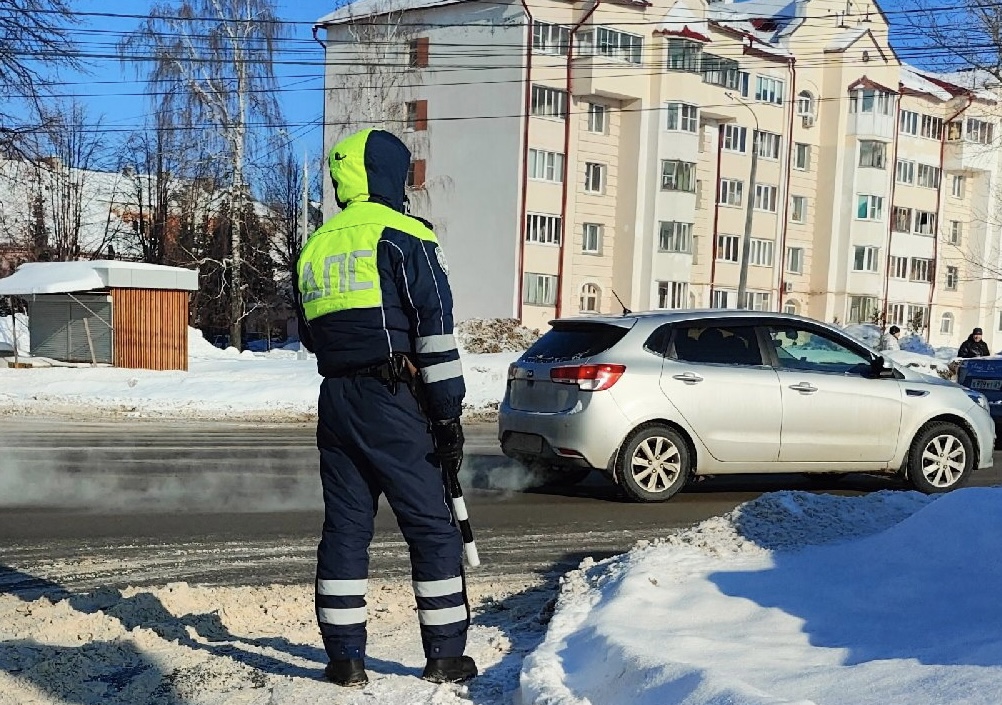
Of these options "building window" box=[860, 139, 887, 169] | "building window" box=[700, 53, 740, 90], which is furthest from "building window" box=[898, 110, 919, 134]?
"building window" box=[700, 53, 740, 90]

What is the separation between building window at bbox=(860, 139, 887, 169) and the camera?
5731 cm

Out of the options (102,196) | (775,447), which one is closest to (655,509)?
(775,447)

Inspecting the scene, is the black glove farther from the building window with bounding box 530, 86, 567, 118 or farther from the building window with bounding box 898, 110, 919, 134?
the building window with bounding box 898, 110, 919, 134

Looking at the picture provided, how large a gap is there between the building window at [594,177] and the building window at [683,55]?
17.7 ft

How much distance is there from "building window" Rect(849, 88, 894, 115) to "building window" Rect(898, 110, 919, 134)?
111 inches

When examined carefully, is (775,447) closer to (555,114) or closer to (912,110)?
(555,114)

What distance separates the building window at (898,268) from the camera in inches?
2351

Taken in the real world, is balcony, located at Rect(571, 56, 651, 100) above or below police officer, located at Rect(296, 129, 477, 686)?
above

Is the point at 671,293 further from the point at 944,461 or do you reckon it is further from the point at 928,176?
the point at 944,461

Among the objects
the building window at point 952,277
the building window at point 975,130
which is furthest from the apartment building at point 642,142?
the building window at point 952,277

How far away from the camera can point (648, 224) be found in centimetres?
4831

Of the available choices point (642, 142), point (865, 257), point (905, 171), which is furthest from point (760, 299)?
point (905, 171)

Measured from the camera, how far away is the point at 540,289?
45.6 meters

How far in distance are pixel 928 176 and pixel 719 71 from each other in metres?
18.0
